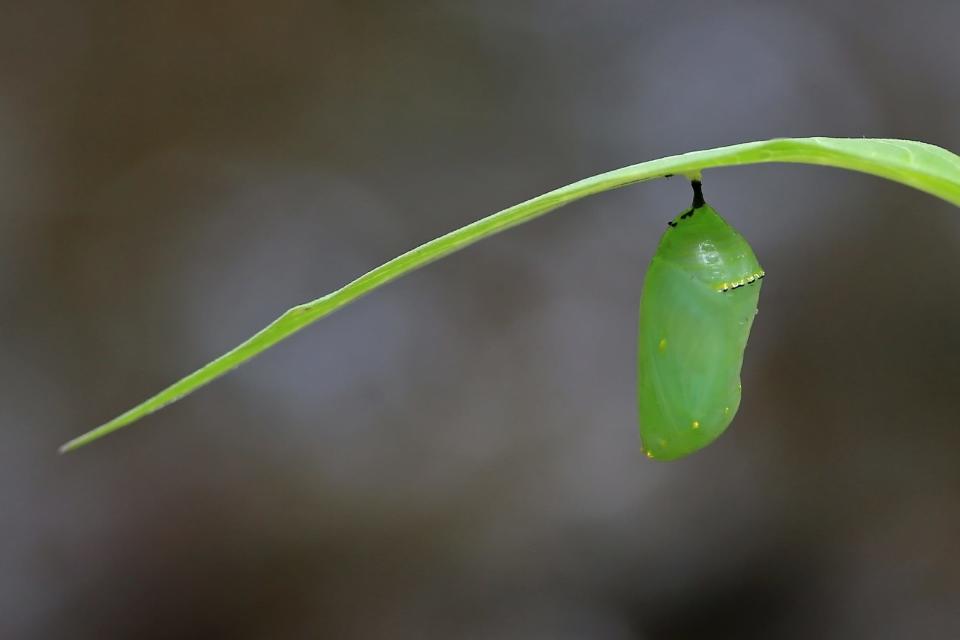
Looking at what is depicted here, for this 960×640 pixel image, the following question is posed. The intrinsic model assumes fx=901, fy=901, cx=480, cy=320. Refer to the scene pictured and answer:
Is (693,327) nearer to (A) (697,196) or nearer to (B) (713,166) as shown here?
(A) (697,196)

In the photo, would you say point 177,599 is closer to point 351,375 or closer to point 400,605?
point 400,605

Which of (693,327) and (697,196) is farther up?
(697,196)

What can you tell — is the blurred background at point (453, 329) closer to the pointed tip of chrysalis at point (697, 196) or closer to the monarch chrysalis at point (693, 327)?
the monarch chrysalis at point (693, 327)

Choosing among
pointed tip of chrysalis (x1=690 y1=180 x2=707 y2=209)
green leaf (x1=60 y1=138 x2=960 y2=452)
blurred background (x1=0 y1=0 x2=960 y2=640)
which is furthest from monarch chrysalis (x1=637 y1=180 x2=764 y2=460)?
blurred background (x1=0 y1=0 x2=960 y2=640)

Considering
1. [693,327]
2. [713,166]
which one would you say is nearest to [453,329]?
[693,327]

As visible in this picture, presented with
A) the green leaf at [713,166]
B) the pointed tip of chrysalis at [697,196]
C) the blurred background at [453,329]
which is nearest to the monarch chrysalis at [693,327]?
the pointed tip of chrysalis at [697,196]

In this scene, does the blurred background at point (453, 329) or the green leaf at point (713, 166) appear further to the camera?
the blurred background at point (453, 329)
